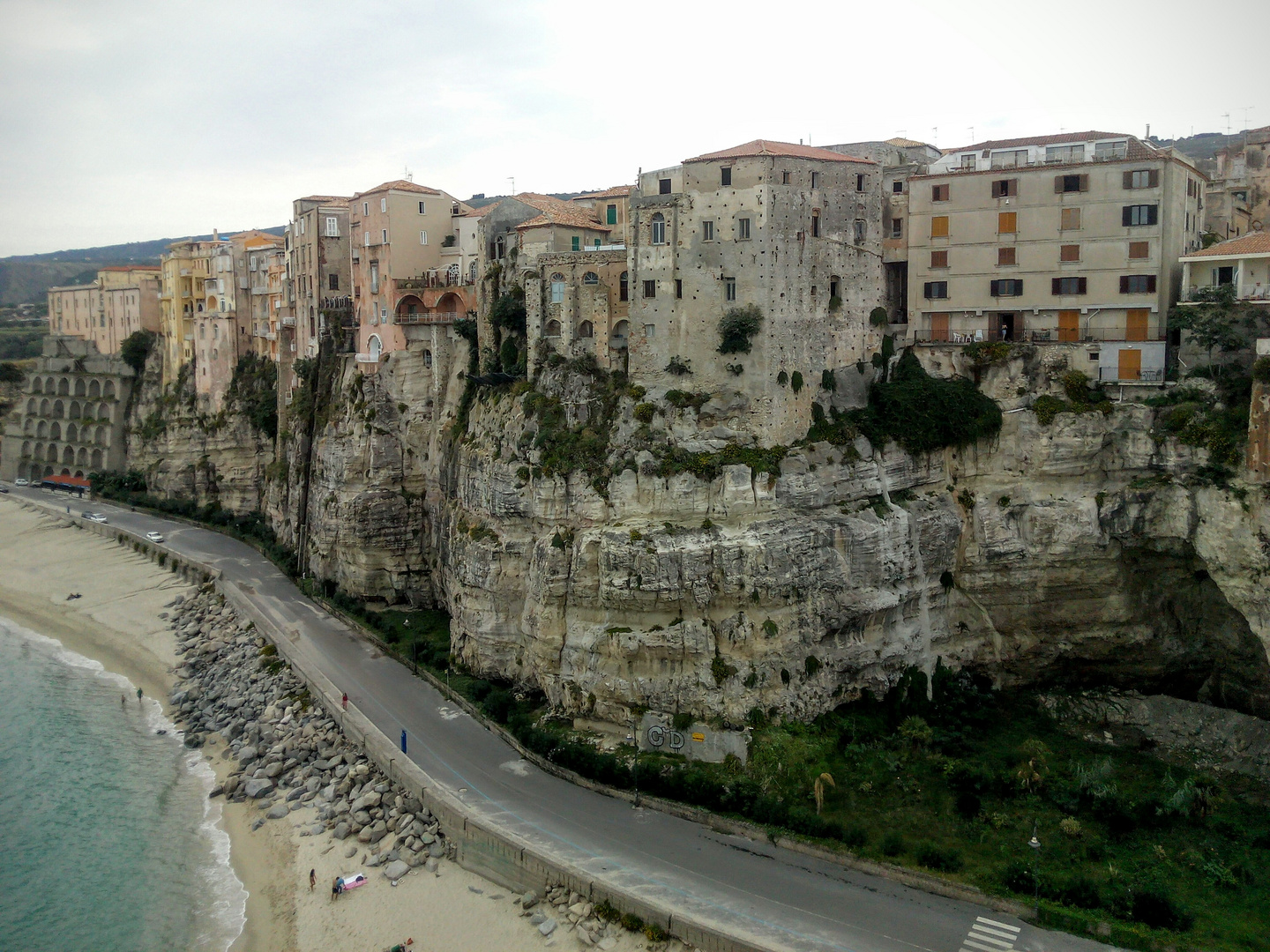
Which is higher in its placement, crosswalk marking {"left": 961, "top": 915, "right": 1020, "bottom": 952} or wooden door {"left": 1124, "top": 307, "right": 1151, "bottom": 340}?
wooden door {"left": 1124, "top": 307, "right": 1151, "bottom": 340}

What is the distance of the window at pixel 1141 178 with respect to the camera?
4344cm

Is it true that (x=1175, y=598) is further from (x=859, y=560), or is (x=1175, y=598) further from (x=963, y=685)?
(x=859, y=560)

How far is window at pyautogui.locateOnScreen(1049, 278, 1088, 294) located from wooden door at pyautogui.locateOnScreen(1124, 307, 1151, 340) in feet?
7.13

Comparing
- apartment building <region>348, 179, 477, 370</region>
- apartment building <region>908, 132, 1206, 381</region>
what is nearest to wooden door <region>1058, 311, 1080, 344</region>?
apartment building <region>908, 132, 1206, 381</region>

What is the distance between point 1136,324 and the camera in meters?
44.3

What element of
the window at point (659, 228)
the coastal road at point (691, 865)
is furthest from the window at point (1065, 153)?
the coastal road at point (691, 865)

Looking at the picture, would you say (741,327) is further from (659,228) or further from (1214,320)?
(1214,320)

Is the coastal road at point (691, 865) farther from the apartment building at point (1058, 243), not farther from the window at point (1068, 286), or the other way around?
the window at point (1068, 286)

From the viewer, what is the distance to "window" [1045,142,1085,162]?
45.6 meters

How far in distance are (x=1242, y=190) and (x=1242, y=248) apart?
17748 millimetres

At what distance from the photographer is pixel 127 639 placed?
61.0m

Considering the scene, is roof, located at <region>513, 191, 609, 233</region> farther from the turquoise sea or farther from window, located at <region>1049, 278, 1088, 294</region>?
the turquoise sea

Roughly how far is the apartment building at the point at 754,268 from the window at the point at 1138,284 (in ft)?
37.1

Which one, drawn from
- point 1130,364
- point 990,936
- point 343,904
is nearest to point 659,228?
point 1130,364
